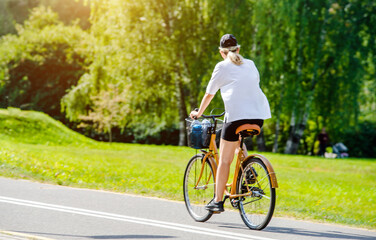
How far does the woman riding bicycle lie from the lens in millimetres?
6180

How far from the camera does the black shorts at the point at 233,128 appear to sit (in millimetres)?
6207

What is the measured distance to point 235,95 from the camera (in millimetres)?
6199

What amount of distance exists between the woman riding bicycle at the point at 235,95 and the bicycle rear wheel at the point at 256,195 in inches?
10.8

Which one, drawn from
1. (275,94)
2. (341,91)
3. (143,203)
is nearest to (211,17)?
(275,94)

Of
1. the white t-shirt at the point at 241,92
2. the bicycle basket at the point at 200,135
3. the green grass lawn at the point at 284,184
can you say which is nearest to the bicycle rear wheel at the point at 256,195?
the white t-shirt at the point at 241,92

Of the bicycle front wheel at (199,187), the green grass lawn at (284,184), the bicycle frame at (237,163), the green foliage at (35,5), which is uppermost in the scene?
the green foliage at (35,5)

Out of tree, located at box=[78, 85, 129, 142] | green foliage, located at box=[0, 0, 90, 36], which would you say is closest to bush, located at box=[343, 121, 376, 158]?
tree, located at box=[78, 85, 129, 142]

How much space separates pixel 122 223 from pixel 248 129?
177 cm

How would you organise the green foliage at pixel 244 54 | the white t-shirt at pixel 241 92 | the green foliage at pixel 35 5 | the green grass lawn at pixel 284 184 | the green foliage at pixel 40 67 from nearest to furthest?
the white t-shirt at pixel 241 92 < the green grass lawn at pixel 284 184 < the green foliage at pixel 244 54 < the green foliage at pixel 40 67 < the green foliage at pixel 35 5

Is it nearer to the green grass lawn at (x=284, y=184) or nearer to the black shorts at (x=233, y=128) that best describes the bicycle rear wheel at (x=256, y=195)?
the black shorts at (x=233, y=128)

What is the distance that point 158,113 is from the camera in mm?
27438

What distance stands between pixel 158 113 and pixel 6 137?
26.0 ft

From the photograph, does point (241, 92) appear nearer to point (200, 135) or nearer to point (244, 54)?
point (200, 135)

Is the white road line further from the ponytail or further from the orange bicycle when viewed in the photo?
the ponytail
